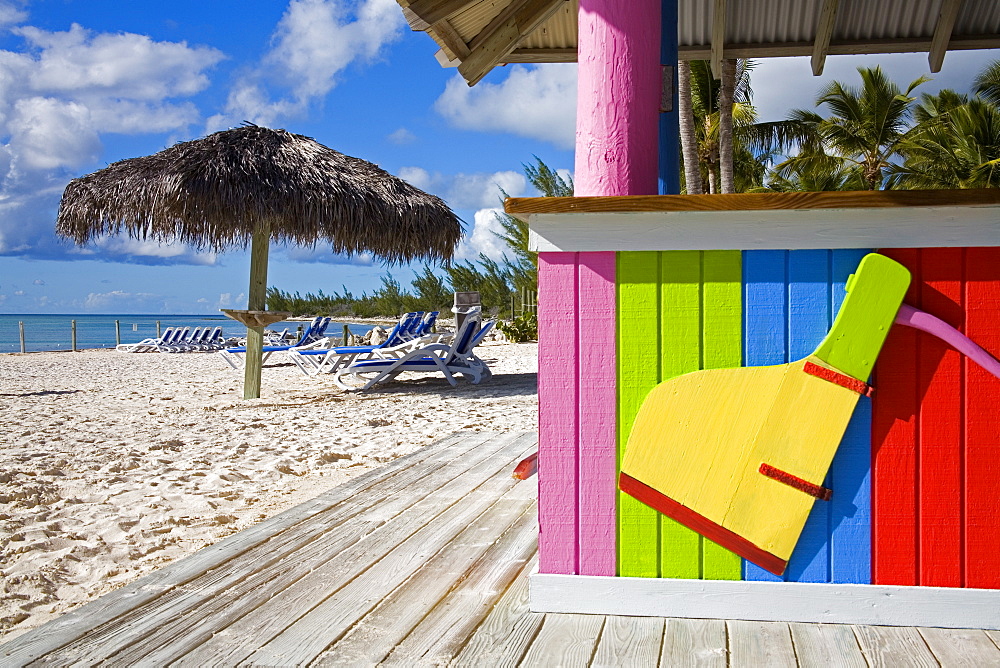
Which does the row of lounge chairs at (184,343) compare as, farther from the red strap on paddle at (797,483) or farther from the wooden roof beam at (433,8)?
the red strap on paddle at (797,483)

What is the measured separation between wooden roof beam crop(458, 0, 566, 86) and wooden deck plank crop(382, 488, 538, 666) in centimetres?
221

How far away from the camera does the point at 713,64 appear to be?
13.9 feet

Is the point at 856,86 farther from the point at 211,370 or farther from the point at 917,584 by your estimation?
the point at 917,584

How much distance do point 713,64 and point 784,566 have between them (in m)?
3.15

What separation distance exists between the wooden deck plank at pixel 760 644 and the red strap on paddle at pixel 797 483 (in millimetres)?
357

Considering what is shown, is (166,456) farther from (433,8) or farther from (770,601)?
(770,601)

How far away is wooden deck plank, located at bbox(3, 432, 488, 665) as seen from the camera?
6.34 ft

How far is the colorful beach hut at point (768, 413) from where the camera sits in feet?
6.17

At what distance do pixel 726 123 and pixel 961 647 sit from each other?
10.6m

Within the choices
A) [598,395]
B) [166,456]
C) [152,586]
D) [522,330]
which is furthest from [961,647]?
[522,330]

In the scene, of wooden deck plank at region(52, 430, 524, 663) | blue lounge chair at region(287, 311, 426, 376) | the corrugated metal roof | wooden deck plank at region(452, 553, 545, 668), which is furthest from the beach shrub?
wooden deck plank at region(452, 553, 545, 668)

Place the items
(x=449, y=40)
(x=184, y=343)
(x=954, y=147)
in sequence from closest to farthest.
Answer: (x=449, y=40) → (x=954, y=147) → (x=184, y=343)

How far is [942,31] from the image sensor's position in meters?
3.93

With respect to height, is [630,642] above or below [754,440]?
below
